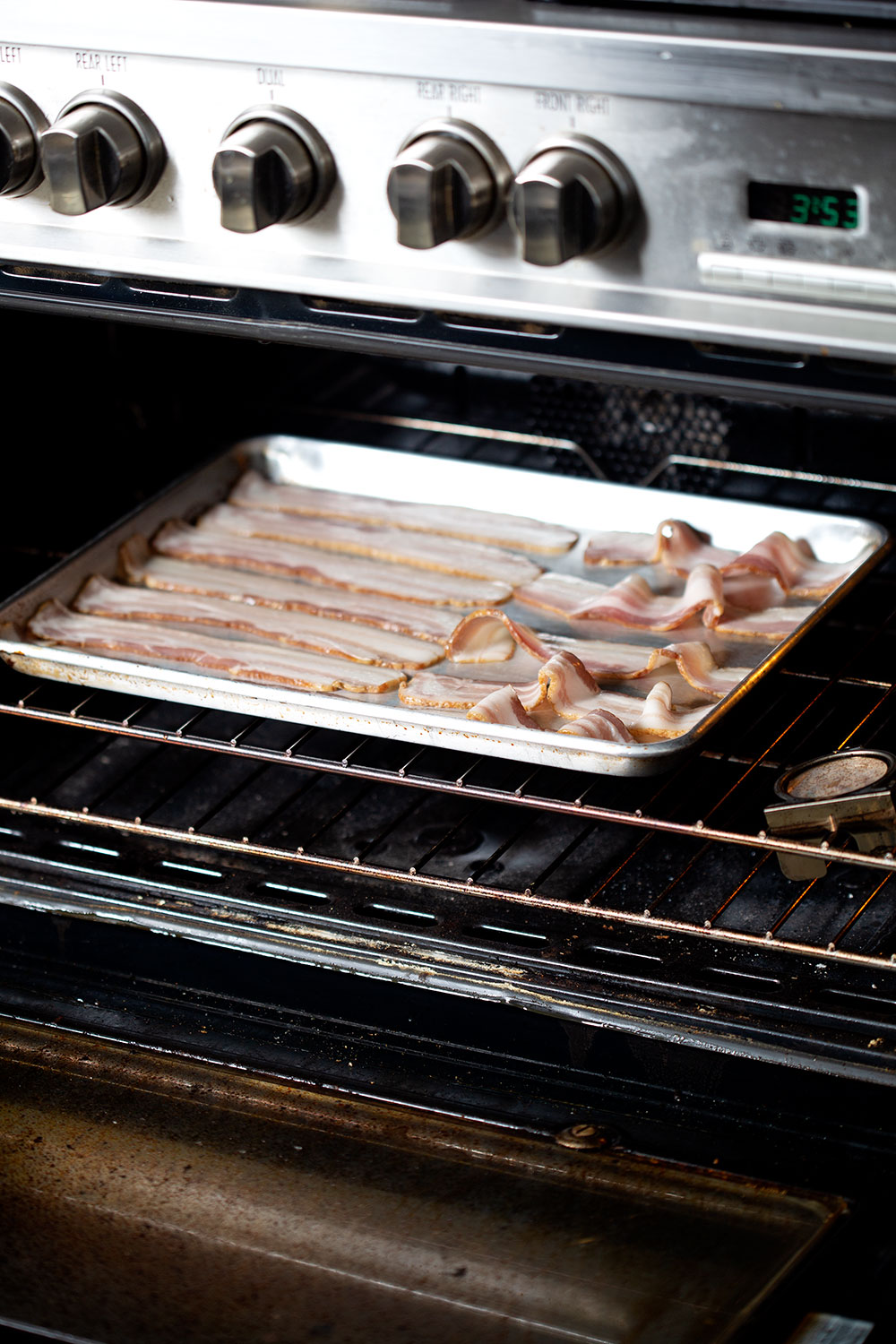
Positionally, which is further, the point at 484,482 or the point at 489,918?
the point at 484,482

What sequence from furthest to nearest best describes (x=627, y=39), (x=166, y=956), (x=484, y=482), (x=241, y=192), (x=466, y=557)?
1. (x=484, y=482)
2. (x=466, y=557)
3. (x=166, y=956)
4. (x=241, y=192)
5. (x=627, y=39)

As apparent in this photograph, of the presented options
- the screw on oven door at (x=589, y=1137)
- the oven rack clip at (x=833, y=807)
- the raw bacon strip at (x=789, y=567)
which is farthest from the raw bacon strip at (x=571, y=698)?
the screw on oven door at (x=589, y=1137)

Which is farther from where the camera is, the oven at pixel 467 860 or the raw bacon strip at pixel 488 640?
the raw bacon strip at pixel 488 640

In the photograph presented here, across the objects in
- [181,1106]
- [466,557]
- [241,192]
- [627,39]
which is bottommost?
[181,1106]

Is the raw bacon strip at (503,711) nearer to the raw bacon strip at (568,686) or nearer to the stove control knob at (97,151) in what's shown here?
the raw bacon strip at (568,686)

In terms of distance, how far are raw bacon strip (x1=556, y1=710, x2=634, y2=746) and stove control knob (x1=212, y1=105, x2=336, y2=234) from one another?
496mm

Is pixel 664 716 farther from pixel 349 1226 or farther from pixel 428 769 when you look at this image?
pixel 349 1226

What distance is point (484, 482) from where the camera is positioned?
73.5 inches

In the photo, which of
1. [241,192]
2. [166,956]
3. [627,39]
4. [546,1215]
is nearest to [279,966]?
[166,956]

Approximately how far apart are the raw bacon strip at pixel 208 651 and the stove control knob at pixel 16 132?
0.52m

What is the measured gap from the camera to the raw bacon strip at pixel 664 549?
1697 millimetres

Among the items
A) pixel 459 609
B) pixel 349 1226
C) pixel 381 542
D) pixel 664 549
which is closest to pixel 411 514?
pixel 381 542

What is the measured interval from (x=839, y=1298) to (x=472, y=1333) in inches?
10.0

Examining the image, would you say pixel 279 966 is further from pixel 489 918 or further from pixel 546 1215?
pixel 546 1215
